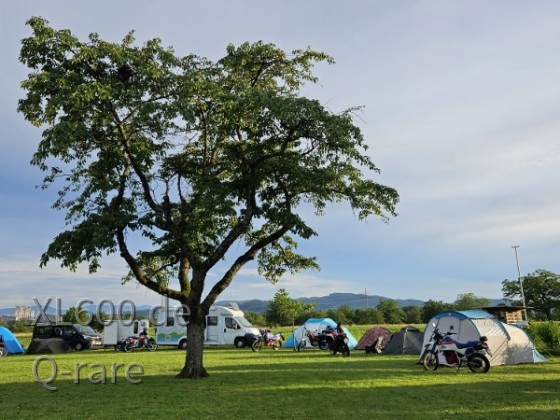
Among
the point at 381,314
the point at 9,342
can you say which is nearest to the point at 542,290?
the point at 381,314

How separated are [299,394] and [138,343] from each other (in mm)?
21547

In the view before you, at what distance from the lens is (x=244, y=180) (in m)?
14.0

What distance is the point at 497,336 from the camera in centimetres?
1720

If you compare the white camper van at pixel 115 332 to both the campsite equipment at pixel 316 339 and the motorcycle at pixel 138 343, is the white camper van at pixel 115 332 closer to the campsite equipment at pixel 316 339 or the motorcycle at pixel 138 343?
the motorcycle at pixel 138 343

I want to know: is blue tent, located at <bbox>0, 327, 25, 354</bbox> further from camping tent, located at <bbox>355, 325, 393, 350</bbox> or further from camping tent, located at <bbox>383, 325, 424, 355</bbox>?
camping tent, located at <bbox>383, 325, 424, 355</bbox>

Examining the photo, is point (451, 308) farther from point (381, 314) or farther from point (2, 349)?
point (2, 349)

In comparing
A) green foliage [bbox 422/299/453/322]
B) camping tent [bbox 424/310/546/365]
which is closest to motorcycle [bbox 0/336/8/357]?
camping tent [bbox 424/310/546/365]

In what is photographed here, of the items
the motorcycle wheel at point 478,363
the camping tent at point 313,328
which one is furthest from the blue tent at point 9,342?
the motorcycle wheel at point 478,363

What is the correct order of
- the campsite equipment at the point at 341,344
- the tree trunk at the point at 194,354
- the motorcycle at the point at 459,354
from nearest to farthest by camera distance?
the tree trunk at the point at 194,354 → the motorcycle at the point at 459,354 → the campsite equipment at the point at 341,344

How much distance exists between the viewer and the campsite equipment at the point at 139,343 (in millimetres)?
29625

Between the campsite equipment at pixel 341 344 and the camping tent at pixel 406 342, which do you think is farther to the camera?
the camping tent at pixel 406 342

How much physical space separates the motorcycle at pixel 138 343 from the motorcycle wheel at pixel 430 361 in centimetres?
1955

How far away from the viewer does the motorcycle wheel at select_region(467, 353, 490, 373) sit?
14.9 meters

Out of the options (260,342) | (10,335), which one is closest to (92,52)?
(260,342)
